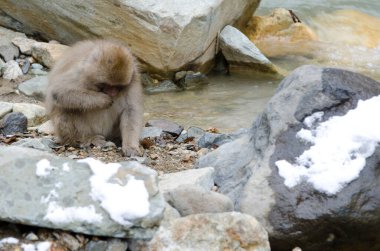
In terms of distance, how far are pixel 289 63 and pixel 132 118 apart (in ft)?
16.0

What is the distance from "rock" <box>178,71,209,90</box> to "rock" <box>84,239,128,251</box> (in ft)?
18.4

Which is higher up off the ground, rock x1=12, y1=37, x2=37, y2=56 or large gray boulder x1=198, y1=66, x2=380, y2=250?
large gray boulder x1=198, y1=66, x2=380, y2=250

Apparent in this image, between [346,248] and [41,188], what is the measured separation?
64.3 inches

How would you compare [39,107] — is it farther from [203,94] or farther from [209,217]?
[209,217]

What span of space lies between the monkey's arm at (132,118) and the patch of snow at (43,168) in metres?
2.19

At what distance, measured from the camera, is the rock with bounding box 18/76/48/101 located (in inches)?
304

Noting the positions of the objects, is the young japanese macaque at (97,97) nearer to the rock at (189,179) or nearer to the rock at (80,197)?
the rock at (189,179)

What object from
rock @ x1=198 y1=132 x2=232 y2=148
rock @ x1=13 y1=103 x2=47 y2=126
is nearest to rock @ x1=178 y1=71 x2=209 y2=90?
rock @ x1=13 y1=103 x2=47 y2=126

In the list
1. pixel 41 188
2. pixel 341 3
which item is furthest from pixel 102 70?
pixel 341 3

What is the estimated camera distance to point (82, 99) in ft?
18.0

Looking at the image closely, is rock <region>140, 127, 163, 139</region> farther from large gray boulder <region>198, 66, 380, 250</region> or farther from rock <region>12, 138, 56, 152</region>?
large gray boulder <region>198, 66, 380, 250</region>

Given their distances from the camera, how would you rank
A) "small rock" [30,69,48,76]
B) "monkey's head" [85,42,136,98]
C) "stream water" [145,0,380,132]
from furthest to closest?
"small rock" [30,69,48,76] → "stream water" [145,0,380,132] → "monkey's head" [85,42,136,98]

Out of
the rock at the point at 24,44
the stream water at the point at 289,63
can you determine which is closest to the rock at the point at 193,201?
the stream water at the point at 289,63

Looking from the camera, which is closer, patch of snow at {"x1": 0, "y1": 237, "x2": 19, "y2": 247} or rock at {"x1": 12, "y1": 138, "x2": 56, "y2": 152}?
patch of snow at {"x1": 0, "y1": 237, "x2": 19, "y2": 247}
